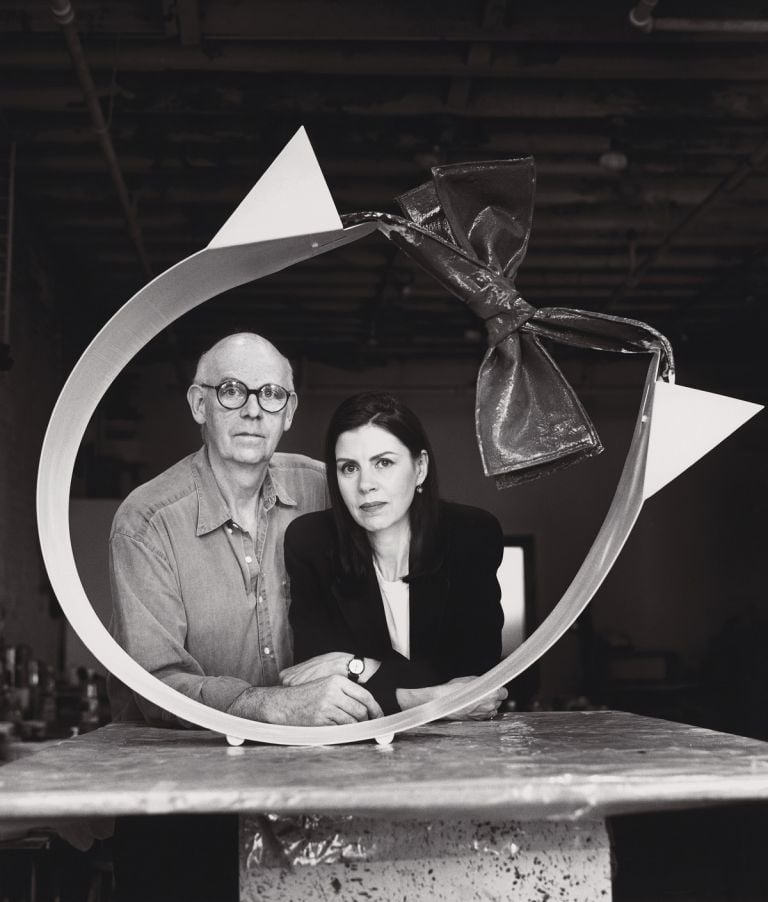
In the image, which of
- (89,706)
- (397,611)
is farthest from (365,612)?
(89,706)

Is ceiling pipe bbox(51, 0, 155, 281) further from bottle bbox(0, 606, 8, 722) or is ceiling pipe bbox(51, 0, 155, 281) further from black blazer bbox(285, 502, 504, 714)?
black blazer bbox(285, 502, 504, 714)

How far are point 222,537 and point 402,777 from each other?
74cm

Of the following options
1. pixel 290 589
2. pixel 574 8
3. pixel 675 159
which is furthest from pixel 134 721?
pixel 675 159

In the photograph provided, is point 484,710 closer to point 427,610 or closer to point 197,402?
point 427,610

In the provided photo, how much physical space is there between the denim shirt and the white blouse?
19 cm

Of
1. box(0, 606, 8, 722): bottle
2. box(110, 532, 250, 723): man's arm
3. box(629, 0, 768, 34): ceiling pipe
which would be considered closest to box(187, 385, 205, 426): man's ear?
box(110, 532, 250, 723): man's arm

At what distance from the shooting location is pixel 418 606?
193 cm

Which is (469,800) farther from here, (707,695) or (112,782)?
(707,695)

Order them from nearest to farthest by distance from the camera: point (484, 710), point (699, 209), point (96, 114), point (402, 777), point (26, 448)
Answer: point (402, 777), point (484, 710), point (96, 114), point (699, 209), point (26, 448)

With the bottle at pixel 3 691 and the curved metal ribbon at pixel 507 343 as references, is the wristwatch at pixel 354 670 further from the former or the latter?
the bottle at pixel 3 691

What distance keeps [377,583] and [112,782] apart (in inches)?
27.6

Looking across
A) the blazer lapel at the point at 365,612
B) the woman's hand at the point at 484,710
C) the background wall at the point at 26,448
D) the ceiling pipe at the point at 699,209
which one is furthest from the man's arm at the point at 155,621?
the ceiling pipe at the point at 699,209

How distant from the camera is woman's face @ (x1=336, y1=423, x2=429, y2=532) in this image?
192cm

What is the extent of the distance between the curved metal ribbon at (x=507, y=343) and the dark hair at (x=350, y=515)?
143 millimetres
